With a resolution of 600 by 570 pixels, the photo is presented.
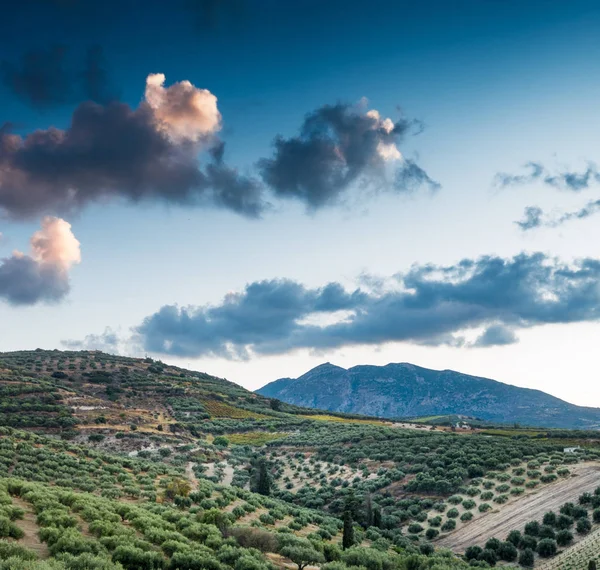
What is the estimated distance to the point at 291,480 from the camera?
57.9 meters

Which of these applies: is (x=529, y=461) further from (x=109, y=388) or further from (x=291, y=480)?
(x=109, y=388)

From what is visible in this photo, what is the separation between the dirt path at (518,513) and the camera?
36375 millimetres

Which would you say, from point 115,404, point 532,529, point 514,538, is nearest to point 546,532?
point 532,529

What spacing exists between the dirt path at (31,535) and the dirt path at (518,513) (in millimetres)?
28262

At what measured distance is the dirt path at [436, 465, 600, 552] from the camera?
36375 mm

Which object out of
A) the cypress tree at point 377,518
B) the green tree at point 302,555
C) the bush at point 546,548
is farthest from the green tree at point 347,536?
the bush at point 546,548

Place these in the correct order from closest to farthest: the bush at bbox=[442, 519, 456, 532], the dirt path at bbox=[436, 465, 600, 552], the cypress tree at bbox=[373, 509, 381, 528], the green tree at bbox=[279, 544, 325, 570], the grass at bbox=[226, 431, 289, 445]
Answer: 1. the green tree at bbox=[279, 544, 325, 570]
2. the dirt path at bbox=[436, 465, 600, 552]
3. the bush at bbox=[442, 519, 456, 532]
4. the cypress tree at bbox=[373, 509, 381, 528]
5. the grass at bbox=[226, 431, 289, 445]

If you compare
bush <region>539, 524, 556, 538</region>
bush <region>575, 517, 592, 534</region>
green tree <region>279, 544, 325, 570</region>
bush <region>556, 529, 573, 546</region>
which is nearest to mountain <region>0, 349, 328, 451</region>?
green tree <region>279, 544, 325, 570</region>

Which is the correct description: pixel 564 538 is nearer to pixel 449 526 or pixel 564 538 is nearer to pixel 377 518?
pixel 449 526

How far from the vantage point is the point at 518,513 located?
38.3 metres

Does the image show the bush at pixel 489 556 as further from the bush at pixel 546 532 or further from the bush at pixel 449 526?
the bush at pixel 449 526

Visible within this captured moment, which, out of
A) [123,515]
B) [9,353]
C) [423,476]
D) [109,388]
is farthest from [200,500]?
[9,353]

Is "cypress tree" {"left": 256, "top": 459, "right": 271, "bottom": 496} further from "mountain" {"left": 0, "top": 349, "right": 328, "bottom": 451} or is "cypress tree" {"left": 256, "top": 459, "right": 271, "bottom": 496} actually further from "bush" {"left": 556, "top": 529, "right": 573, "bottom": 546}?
"bush" {"left": 556, "top": 529, "right": 573, "bottom": 546}

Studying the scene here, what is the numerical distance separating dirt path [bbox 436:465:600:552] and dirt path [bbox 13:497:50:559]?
28262 mm
